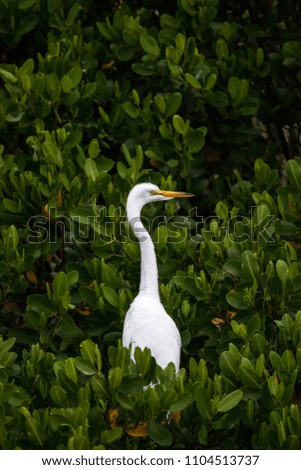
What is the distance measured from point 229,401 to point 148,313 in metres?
0.90

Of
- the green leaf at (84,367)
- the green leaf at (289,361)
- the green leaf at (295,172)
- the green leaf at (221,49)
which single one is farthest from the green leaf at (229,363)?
the green leaf at (221,49)

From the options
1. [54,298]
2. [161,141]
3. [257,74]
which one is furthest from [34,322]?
[257,74]

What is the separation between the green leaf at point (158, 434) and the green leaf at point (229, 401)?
242mm

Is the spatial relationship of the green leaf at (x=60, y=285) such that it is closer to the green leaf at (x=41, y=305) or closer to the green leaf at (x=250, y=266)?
the green leaf at (x=41, y=305)

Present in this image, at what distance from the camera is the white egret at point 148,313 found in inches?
202

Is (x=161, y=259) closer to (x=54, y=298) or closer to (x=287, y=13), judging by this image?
(x=54, y=298)

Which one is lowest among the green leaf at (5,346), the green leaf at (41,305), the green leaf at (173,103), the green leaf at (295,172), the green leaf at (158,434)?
the green leaf at (41,305)

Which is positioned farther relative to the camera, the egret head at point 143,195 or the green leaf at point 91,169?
the green leaf at point 91,169

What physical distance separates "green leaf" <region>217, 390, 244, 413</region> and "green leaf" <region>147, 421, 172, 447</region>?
24 centimetres

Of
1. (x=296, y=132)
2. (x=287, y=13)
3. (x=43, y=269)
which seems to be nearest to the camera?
(x=43, y=269)

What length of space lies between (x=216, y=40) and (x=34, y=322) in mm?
2564

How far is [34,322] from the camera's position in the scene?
5.58m

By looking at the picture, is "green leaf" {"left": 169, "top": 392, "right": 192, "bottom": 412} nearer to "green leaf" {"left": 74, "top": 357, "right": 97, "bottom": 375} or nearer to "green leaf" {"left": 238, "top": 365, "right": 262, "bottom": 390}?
"green leaf" {"left": 238, "top": 365, "right": 262, "bottom": 390}
